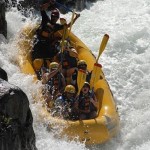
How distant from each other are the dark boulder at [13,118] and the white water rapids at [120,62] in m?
1.13

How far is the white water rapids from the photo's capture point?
591 cm

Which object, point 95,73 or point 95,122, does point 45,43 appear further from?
point 95,122

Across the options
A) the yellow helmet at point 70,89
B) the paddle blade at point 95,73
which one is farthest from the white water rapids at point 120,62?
the paddle blade at point 95,73

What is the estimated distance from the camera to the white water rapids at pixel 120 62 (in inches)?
233

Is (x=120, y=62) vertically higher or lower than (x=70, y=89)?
lower

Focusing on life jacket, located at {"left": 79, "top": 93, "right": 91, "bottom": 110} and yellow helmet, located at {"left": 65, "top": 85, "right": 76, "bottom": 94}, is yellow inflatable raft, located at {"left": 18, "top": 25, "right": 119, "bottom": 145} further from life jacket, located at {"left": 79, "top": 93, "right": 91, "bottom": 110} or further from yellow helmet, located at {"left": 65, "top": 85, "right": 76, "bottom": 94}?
yellow helmet, located at {"left": 65, "top": 85, "right": 76, "bottom": 94}

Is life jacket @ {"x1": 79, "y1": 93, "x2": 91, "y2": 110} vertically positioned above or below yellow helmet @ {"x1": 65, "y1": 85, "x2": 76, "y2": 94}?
below

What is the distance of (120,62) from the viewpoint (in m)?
8.63

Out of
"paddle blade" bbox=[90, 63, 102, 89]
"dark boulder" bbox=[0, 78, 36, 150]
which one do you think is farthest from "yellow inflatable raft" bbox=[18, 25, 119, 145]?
"dark boulder" bbox=[0, 78, 36, 150]

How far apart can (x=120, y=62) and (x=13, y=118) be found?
519cm

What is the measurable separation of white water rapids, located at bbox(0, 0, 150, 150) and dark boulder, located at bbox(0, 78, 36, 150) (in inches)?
44.5

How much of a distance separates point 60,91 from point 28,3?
16.7 feet

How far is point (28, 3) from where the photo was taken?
10539mm

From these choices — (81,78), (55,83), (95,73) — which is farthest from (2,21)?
(81,78)
